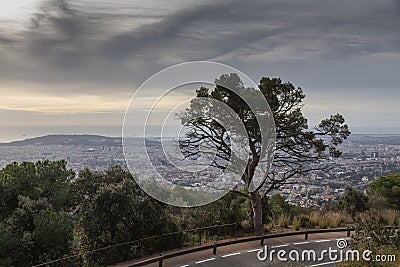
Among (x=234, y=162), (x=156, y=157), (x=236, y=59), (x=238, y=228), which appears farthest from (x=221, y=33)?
(x=238, y=228)

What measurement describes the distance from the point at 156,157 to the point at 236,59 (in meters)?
A: 7.21

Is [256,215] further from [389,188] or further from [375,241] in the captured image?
[389,188]

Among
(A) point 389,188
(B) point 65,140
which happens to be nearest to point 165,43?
(B) point 65,140

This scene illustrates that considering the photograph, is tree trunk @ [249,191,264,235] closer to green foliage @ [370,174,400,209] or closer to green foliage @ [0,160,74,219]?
green foliage @ [0,160,74,219]

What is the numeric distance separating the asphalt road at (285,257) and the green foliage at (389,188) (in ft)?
23.6

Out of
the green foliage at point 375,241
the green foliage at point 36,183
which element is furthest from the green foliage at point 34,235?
the green foliage at point 375,241

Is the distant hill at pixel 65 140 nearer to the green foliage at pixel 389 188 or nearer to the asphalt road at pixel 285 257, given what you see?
the asphalt road at pixel 285 257

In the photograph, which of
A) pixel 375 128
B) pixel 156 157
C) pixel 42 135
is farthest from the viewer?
pixel 375 128

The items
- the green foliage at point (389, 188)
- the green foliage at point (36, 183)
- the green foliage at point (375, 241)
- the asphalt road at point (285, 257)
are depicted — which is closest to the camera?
the green foliage at point (375, 241)

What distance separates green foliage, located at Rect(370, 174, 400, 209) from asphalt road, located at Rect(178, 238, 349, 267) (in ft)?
23.6

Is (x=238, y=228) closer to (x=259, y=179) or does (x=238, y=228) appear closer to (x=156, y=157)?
(x=259, y=179)

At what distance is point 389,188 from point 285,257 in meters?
10.1

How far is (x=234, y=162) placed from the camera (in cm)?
1328

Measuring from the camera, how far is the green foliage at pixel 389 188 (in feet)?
57.8
